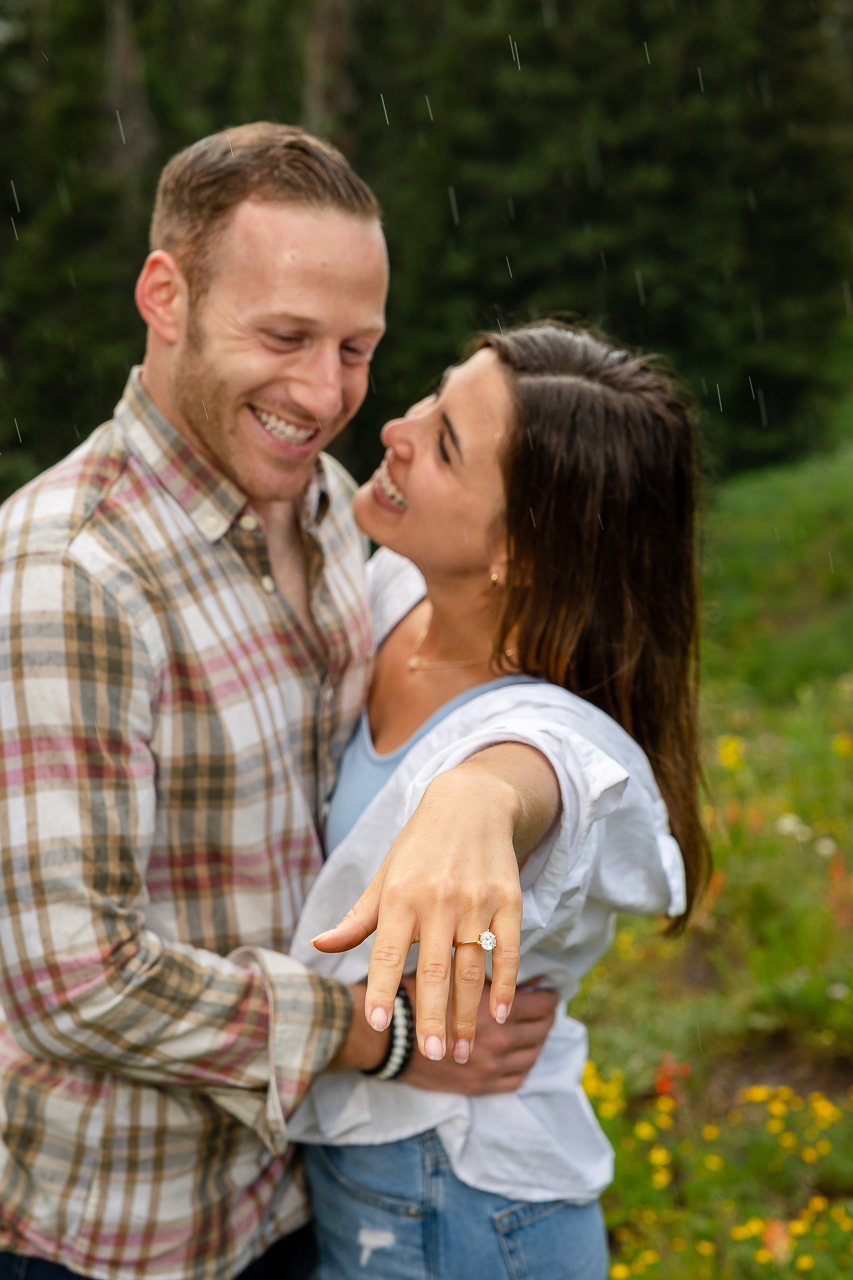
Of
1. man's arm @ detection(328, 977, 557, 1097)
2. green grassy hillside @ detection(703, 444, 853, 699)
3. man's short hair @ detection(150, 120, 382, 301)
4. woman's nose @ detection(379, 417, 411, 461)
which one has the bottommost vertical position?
green grassy hillside @ detection(703, 444, 853, 699)

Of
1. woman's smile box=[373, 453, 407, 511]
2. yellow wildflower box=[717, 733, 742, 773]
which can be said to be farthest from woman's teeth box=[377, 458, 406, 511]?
yellow wildflower box=[717, 733, 742, 773]

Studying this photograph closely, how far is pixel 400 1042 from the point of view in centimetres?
192

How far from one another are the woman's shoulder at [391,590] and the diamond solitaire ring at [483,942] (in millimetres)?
1582

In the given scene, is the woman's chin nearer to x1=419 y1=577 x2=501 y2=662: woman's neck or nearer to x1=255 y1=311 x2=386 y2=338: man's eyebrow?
x1=419 y1=577 x2=501 y2=662: woman's neck

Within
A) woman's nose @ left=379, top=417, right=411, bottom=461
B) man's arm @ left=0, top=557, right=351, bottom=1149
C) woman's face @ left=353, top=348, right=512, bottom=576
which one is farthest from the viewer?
woman's nose @ left=379, top=417, right=411, bottom=461

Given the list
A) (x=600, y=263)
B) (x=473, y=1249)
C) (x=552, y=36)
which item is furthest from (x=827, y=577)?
(x=473, y=1249)

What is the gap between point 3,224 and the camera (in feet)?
41.7

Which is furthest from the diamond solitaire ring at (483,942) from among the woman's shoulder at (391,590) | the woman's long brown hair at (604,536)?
the woman's shoulder at (391,590)

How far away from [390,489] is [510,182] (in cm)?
1237

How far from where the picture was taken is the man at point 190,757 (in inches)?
68.1

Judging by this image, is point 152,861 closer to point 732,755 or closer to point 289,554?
point 289,554

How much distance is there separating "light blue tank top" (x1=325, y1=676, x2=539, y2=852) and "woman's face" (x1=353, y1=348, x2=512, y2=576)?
0.93 ft

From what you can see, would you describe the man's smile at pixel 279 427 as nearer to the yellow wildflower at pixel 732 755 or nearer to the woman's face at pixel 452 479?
the woman's face at pixel 452 479

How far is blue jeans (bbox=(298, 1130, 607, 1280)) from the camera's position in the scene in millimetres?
1950
